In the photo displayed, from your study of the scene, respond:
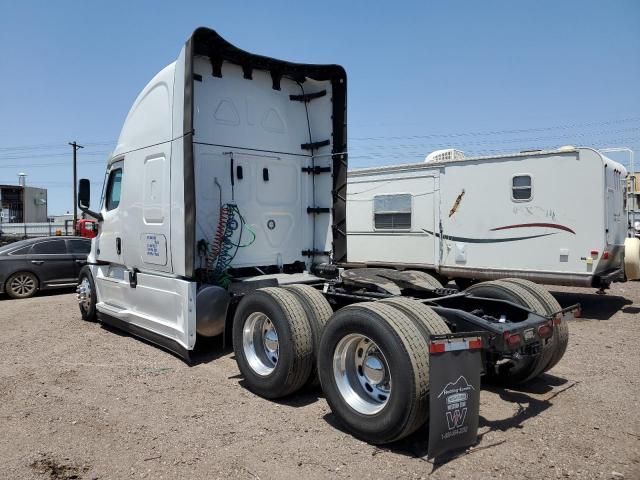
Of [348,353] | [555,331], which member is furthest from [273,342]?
[555,331]

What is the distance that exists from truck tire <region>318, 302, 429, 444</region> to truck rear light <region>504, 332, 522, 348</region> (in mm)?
619

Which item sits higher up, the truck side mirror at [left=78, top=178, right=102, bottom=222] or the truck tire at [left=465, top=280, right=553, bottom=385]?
the truck side mirror at [left=78, top=178, right=102, bottom=222]

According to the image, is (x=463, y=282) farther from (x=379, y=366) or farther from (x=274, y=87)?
(x=379, y=366)

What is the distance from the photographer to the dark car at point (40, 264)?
37.5 feet

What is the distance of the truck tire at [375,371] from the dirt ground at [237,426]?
0.20m

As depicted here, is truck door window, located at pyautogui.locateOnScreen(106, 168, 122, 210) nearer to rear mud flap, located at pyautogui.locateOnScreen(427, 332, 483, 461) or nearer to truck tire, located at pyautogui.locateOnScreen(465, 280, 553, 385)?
truck tire, located at pyautogui.locateOnScreen(465, 280, 553, 385)

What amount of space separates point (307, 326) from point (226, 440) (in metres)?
1.16

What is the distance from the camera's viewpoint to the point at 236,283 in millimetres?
5875

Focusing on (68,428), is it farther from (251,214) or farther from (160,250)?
(251,214)

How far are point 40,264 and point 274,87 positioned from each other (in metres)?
8.17

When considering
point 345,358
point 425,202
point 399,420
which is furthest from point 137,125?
point 425,202

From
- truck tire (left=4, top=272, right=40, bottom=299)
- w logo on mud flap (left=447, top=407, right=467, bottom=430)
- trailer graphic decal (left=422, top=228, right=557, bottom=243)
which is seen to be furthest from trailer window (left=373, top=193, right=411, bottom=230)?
truck tire (left=4, top=272, right=40, bottom=299)

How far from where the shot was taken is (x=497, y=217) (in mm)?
9266

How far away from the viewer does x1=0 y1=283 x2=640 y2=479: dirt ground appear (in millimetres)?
3305
